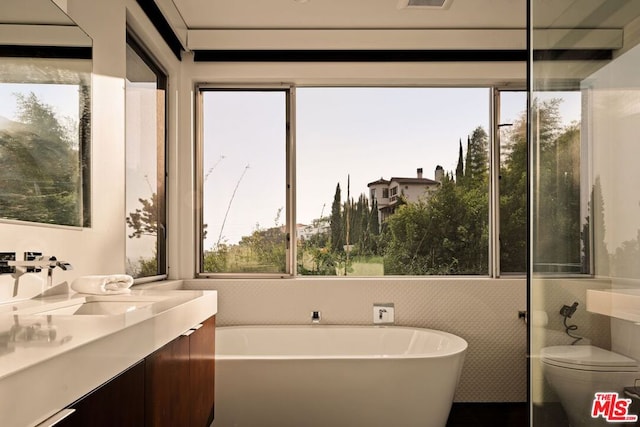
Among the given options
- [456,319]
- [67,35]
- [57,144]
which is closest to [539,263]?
[57,144]

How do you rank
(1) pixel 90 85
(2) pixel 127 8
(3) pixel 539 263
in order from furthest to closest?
(2) pixel 127 8 → (1) pixel 90 85 → (3) pixel 539 263

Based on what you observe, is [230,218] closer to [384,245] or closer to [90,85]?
[384,245]

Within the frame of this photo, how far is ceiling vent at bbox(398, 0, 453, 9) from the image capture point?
3.30 meters

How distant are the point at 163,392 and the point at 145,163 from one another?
207 centimetres

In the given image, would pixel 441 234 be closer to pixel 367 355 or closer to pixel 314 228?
pixel 314 228

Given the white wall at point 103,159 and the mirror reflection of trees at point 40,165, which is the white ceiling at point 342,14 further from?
the mirror reflection of trees at point 40,165

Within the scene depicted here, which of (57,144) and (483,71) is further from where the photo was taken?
(483,71)

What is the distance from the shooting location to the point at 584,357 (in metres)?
1.50

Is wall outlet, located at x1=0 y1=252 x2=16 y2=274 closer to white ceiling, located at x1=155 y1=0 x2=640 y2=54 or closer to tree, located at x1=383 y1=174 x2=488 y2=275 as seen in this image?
white ceiling, located at x1=155 y1=0 x2=640 y2=54

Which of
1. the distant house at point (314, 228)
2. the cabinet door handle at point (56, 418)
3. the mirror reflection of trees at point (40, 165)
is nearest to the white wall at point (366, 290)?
the distant house at point (314, 228)

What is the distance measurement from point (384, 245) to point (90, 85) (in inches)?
95.0

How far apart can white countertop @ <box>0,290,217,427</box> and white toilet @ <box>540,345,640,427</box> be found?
1196 mm

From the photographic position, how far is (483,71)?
399 cm

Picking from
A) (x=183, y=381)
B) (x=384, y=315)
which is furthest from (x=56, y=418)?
(x=384, y=315)
